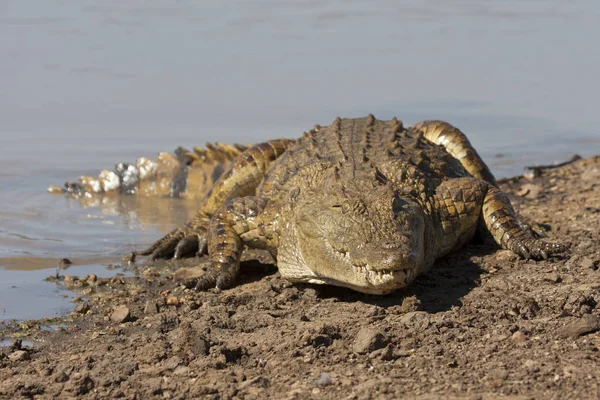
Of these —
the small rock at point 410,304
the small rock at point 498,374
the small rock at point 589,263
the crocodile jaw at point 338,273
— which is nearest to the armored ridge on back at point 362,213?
the crocodile jaw at point 338,273

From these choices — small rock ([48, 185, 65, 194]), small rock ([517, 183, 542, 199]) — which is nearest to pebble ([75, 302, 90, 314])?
small rock ([517, 183, 542, 199])

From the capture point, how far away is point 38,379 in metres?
4.68

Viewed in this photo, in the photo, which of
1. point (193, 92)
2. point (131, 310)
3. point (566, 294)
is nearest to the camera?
point (566, 294)

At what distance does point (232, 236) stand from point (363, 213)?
1627 mm

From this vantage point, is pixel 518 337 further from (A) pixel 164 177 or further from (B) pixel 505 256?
(A) pixel 164 177

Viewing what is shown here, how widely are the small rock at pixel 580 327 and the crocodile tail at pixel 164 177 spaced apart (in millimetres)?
8302

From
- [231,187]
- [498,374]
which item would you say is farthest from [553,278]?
[231,187]

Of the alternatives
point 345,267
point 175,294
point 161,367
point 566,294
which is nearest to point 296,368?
point 161,367

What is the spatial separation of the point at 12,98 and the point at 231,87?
487 centimetres

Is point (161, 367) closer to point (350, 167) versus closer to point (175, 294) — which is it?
point (175, 294)

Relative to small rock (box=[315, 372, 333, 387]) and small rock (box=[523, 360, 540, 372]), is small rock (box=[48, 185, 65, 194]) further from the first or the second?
small rock (box=[523, 360, 540, 372])

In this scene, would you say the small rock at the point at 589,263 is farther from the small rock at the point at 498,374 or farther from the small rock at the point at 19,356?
the small rock at the point at 19,356

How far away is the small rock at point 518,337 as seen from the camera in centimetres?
457

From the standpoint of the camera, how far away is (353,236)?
572 centimetres
